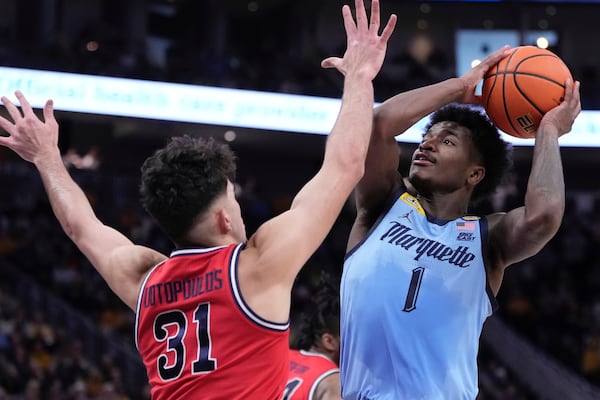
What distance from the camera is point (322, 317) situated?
15.6 feet

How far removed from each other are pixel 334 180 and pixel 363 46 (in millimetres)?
541

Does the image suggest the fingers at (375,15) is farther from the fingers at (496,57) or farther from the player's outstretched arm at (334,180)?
the fingers at (496,57)

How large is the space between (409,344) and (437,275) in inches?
10.9

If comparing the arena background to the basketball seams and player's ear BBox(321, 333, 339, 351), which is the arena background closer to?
player's ear BBox(321, 333, 339, 351)

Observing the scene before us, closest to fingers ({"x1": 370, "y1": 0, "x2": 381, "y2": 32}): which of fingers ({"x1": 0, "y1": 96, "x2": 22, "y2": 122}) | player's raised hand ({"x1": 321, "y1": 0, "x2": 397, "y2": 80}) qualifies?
player's raised hand ({"x1": 321, "y1": 0, "x2": 397, "y2": 80})

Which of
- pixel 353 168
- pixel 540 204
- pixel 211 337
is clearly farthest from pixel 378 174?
pixel 211 337

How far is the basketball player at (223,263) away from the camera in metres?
2.62

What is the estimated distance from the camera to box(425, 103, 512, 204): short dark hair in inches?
145

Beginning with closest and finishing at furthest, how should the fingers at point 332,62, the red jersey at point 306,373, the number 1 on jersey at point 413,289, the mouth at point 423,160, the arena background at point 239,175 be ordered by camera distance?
the fingers at point 332,62
the number 1 on jersey at point 413,289
the mouth at point 423,160
the red jersey at point 306,373
the arena background at point 239,175

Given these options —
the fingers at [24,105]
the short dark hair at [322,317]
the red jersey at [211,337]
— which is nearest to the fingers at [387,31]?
the red jersey at [211,337]

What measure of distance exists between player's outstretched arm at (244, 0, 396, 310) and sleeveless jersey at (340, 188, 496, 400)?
69 centimetres

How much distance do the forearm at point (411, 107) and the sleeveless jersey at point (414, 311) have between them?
37 cm

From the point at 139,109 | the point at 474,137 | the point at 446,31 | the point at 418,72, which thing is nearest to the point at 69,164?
the point at 139,109

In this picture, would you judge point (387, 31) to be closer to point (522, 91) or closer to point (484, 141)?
point (522, 91)
